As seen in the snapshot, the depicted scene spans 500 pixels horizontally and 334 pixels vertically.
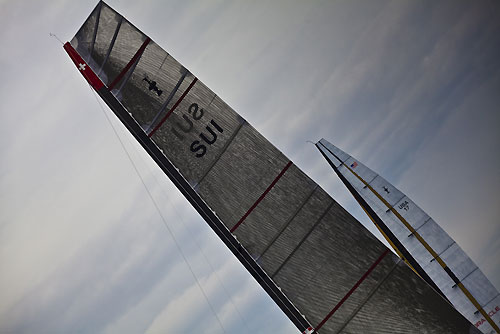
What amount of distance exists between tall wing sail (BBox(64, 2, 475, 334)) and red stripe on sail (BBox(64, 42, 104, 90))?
13 mm

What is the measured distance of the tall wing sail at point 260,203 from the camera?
7.14m

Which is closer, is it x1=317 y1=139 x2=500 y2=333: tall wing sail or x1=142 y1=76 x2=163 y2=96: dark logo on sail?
x1=142 y1=76 x2=163 y2=96: dark logo on sail

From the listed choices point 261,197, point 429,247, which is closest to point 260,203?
point 261,197

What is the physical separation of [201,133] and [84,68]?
1712 mm

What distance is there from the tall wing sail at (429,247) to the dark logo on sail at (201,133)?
27.0 feet

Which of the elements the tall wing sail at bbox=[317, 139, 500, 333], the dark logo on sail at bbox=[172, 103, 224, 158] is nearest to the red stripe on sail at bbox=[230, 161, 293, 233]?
the dark logo on sail at bbox=[172, 103, 224, 158]

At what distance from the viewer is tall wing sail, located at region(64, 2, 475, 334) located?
714cm

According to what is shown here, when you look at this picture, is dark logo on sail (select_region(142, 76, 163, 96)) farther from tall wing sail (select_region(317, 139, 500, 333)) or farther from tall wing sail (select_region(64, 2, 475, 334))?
tall wing sail (select_region(317, 139, 500, 333))

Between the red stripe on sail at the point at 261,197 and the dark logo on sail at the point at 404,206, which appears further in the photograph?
the dark logo on sail at the point at 404,206

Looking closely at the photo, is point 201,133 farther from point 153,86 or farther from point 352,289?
point 352,289

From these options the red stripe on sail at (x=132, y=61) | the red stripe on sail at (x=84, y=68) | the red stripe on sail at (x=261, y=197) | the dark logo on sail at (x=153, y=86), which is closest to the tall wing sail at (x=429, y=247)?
the red stripe on sail at (x=261, y=197)

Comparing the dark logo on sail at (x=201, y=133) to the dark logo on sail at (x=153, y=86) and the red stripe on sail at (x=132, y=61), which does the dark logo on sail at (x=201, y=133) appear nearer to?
the dark logo on sail at (x=153, y=86)

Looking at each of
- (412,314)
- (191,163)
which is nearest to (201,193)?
(191,163)

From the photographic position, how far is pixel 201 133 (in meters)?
7.32
